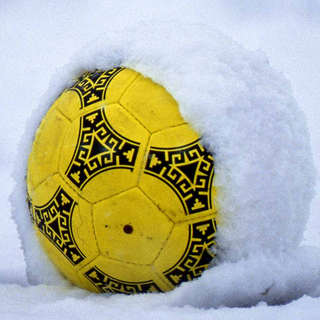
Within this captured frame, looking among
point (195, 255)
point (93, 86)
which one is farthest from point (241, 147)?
point (93, 86)

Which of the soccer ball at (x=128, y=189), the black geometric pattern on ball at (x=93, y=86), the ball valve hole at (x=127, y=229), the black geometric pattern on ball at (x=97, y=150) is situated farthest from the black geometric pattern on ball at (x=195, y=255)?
the black geometric pattern on ball at (x=93, y=86)

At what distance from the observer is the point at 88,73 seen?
181 cm

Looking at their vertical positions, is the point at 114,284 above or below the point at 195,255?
below

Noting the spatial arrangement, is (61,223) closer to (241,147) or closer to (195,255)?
(195,255)

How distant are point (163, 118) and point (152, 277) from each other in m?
0.51

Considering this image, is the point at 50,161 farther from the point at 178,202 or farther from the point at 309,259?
the point at 309,259

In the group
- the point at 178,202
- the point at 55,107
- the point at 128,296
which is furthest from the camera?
the point at 55,107

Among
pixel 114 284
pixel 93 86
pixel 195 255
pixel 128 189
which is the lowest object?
pixel 114 284

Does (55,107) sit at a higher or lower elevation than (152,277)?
higher

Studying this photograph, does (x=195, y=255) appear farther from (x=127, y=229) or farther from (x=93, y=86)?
(x=93, y=86)

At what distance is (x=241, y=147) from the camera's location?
1.54m

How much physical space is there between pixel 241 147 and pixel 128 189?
376mm

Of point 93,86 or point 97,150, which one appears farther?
point 93,86

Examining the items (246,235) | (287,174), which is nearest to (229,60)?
(287,174)
